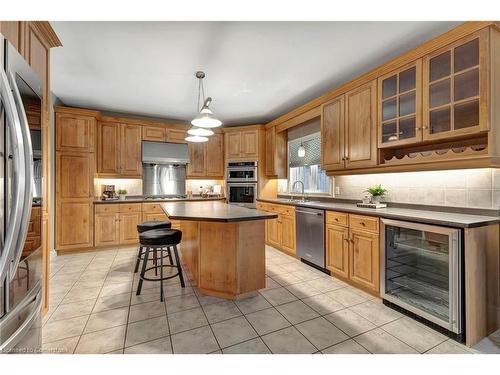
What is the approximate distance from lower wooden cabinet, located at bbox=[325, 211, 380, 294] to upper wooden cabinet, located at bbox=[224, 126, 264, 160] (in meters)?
2.61

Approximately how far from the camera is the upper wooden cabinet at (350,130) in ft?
9.35

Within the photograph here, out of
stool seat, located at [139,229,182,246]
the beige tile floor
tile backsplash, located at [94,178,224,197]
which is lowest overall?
the beige tile floor

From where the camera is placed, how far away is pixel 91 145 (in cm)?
418

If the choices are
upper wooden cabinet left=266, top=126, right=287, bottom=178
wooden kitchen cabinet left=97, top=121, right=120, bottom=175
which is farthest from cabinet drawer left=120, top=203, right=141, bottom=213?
upper wooden cabinet left=266, top=126, right=287, bottom=178

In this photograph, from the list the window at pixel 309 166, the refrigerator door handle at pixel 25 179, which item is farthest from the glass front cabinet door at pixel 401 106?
the refrigerator door handle at pixel 25 179

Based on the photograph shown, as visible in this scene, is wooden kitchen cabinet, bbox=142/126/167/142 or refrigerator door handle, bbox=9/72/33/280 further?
wooden kitchen cabinet, bbox=142/126/167/142

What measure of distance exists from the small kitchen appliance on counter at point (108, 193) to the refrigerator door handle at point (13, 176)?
13.4ft

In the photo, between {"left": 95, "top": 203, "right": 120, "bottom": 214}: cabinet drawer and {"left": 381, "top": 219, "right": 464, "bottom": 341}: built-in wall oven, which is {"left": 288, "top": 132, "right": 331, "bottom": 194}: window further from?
{"left": 95, "top": 203, "right": 120, "bottom": 214}: cabinet drawer

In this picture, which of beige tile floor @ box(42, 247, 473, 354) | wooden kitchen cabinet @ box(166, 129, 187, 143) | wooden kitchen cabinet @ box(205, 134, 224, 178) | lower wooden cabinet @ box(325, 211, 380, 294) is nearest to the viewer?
beige tile floor @ box(42, 247, 473, 354)

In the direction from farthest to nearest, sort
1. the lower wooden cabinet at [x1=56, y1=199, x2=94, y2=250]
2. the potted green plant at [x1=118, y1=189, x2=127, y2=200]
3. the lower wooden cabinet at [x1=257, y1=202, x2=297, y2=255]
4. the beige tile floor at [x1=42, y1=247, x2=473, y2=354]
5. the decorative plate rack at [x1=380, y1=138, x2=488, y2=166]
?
the potted green plant at [x1=118, y1=189, x2=127, y2=200] < the lower wooden cabinet at [x1=56, y1=199, x2=94, y2=250] < the lower wooden cabinet at [x1=257, y1=202, x2=297, y2=255] < the decorative plate rack at [x1=380, y1=138, x2=488, y2=166] < the beige tile floor at [x1=42, y1=247, x2=473, y2=354]

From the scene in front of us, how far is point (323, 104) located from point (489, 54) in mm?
1868

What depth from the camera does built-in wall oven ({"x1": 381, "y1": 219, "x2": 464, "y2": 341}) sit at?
1.78 meters

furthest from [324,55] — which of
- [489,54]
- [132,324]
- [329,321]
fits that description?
[132,324]
